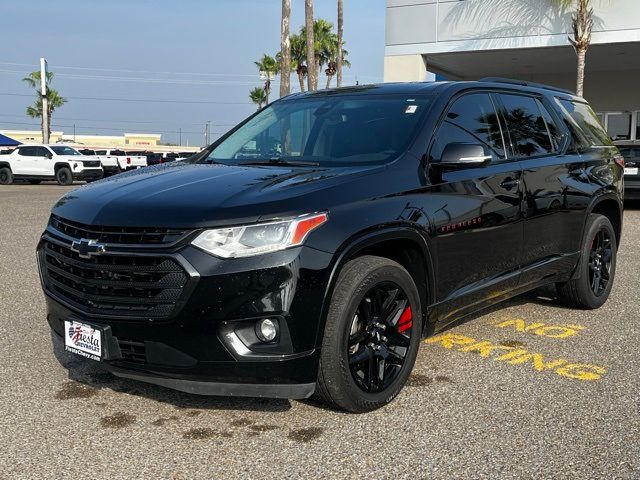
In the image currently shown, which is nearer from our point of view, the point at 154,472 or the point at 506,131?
the point at 154,472

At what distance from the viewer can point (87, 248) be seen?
3428 millimetres

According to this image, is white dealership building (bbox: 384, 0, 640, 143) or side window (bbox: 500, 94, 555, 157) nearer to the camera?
side window (bbox: 500, 94, 555, 157)

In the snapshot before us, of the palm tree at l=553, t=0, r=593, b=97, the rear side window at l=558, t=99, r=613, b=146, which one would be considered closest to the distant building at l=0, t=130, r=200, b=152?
the palm tree at l=553, t=0, r=593, b=97

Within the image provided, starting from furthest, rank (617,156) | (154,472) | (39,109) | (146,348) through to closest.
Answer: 1. (39,109)
2. (617,156)
3. (146,348)
4. (154,472)

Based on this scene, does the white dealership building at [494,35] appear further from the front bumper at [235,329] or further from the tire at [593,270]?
the front bumper at [235,329]

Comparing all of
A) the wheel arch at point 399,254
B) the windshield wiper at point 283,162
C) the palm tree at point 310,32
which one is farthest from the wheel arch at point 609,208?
the palm tree at point 310,32

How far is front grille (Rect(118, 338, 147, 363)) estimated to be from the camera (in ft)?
11.1

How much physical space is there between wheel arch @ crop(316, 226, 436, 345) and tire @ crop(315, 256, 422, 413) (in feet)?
0.25

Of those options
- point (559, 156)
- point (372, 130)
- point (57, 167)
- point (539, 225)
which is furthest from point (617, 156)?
point (57, 167)

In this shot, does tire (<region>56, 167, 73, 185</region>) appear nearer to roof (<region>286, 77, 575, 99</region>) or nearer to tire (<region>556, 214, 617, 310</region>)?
roof (<region>286, 77, 575, 99</region>)

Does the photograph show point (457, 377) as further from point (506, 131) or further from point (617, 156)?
point (617, 156)

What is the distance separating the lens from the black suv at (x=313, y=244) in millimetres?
3242

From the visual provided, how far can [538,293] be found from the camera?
6.76 metres

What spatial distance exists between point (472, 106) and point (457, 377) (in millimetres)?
1802
